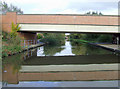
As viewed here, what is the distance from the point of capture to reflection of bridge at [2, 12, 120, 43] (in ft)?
84.2

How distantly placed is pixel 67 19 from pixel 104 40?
77.9 ft

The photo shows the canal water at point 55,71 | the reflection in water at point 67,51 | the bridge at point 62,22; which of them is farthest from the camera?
the bridge at point 62,22

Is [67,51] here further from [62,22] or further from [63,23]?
[62,22]

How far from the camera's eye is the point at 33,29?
26.1 meters

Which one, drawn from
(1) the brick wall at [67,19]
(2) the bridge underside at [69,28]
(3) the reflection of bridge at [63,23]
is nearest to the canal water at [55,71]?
(2) the bridge underside at [69,28]

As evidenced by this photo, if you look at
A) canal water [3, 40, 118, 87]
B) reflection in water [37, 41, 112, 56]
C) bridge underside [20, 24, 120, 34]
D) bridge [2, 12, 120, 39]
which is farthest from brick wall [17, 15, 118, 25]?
canal water [3, 40, 118, 87]

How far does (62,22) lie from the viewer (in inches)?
1010

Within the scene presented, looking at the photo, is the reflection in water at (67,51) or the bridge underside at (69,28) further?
the bridge underside at (69,28)

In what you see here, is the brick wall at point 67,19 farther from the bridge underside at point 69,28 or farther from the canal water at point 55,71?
the canal water at point 55,71

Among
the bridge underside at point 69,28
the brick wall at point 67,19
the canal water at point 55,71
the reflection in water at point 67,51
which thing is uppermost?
the brick wall at point 67,19

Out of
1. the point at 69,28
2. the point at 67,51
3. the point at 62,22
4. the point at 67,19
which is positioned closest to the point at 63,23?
the point at 62,22

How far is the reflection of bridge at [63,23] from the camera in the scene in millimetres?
25672

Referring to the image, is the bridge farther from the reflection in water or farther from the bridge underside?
the reflection in water

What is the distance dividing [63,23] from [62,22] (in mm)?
218
